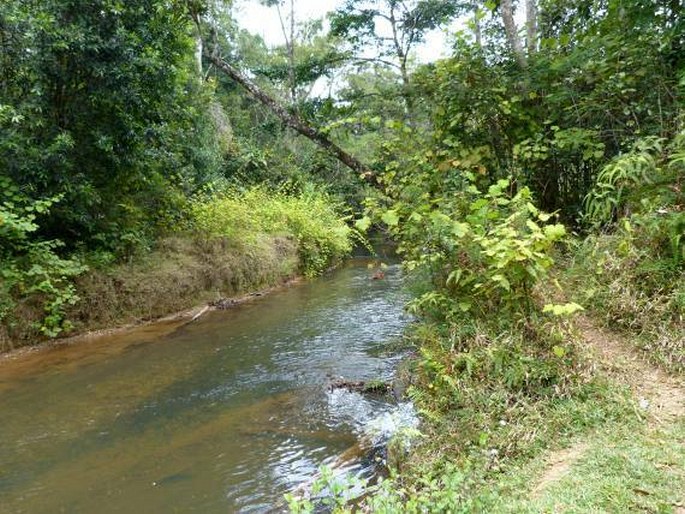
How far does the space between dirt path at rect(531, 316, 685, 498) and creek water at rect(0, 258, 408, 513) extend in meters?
1.69

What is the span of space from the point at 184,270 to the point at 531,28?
7464mm

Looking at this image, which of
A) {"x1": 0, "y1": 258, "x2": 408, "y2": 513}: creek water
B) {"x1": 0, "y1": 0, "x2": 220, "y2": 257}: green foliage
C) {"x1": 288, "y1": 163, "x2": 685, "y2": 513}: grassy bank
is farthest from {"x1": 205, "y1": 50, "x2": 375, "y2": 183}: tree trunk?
{"x1": 288, "y1": 163, "x2": 685, "y2": 513}: grassy bank

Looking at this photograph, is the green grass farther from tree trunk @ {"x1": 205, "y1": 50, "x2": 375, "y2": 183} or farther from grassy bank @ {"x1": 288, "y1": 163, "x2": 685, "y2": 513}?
tree trunk @ {"x1": 205, "y1": 50, "x2": 375, "y2": 183}

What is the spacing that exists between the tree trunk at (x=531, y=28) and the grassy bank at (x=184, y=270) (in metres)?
3.47

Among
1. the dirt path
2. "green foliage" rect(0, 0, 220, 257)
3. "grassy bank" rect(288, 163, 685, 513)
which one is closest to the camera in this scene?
"grassy bank" rect(288, 163, 685, 513)

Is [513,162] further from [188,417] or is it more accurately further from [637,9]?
[188,417]

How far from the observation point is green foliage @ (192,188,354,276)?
38.8 feet

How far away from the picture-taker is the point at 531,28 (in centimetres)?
790

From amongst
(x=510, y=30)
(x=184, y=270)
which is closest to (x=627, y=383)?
(x=510, y=30)

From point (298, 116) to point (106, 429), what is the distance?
5.46 metres

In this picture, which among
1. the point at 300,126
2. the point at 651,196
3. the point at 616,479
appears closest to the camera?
the point at 616,479

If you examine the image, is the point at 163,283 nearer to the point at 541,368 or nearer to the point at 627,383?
the point at 541,368

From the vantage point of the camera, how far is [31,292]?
7.95 m

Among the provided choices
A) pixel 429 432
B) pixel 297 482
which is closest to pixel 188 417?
pixel 297 482
